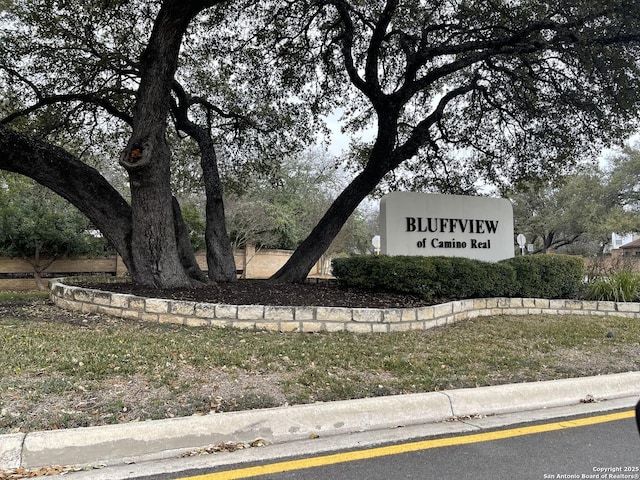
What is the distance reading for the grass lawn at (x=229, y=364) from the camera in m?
3.96

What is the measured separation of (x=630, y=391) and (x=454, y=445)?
9.32ft

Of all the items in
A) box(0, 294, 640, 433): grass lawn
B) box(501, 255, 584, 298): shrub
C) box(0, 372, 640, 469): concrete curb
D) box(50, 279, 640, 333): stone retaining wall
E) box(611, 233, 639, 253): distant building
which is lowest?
box(0, 372, 640, 469): concrete curb

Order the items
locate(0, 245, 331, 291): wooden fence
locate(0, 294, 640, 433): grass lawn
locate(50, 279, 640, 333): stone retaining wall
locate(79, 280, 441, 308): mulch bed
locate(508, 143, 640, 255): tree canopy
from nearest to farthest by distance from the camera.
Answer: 1. locate(0, 294, 640, 433): grass lawn
2. locate(50, 279, 640, 333): stone retaining wall
3. locate(79, 280, 441, 308): mulch bed
4. locate(0, 245, 331, 291): wooden fence
5. locate(508, 143, 640, 255): tree canopy

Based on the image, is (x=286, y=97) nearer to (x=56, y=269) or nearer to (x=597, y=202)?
(x=56, y=269)

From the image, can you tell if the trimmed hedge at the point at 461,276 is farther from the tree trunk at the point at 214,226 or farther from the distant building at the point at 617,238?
the distant building at the point at 617,238

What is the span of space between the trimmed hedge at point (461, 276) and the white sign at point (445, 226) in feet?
4.59

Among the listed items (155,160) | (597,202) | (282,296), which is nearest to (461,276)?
(282,296)

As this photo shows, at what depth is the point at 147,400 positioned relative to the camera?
13.2ft

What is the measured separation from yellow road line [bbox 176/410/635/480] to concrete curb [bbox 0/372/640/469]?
1.30 ft

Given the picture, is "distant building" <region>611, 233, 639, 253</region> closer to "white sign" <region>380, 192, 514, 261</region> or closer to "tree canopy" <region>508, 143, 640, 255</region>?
"tree canopy" <region>508, 143, 640, 255</region>

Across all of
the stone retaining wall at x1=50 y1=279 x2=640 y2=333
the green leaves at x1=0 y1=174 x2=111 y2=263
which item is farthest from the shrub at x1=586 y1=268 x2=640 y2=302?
the green leaves at x1=0 y1=174 x2=111 y2=263

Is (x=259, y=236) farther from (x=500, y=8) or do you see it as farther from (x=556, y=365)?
(x=556, y=365)

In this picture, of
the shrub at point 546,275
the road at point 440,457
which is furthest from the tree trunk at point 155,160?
the shrub at point 546,275

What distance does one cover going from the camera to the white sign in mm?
11281
